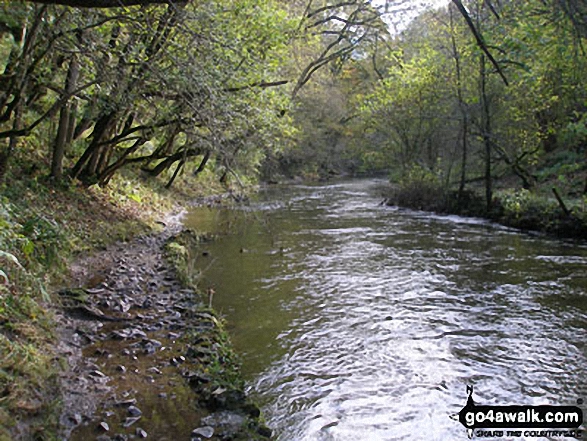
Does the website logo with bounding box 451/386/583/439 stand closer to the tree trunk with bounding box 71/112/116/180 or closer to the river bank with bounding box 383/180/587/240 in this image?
the river bank with bounding box 383/180/587/240

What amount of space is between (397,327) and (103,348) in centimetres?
425

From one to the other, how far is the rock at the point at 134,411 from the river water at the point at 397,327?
Answer: 4.19 ft

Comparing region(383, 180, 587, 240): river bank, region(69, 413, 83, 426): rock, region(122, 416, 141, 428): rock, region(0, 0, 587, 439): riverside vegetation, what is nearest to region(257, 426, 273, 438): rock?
region(122, 416, 141, 428): rock

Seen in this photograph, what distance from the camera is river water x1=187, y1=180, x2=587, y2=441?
482cm

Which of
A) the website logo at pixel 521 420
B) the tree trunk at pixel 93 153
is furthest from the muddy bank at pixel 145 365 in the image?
the tree trunk at pixel 93 153

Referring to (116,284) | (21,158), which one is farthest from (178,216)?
(116,284)

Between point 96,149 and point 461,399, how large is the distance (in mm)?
11820

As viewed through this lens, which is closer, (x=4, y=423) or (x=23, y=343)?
(x=4, y=423)

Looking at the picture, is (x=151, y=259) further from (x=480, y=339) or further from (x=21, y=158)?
(x=480, y=339)

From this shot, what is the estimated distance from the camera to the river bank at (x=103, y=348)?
383 cm

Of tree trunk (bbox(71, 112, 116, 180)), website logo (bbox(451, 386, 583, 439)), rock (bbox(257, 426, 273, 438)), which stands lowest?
website logo (bbox(451, 386, 583, 439))

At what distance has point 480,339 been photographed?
21.4 feet

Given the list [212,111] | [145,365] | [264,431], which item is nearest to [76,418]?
[145,365]

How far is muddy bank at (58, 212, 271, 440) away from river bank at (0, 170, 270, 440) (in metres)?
0.01
